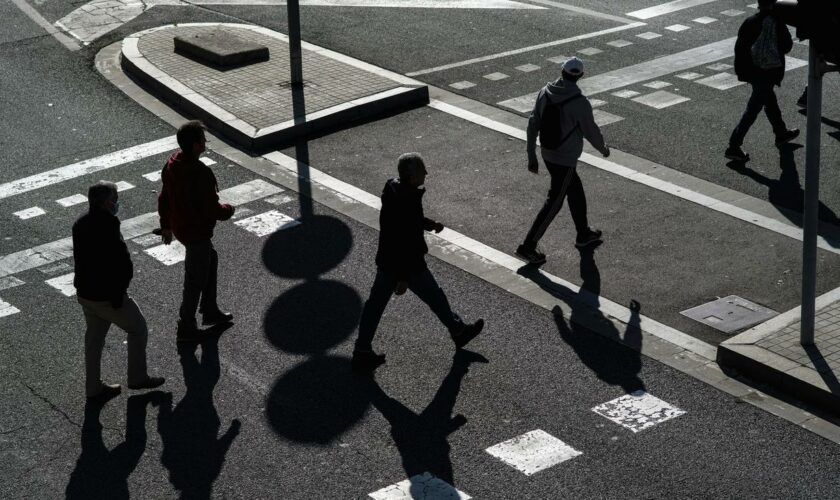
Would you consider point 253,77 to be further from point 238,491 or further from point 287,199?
point 238,491

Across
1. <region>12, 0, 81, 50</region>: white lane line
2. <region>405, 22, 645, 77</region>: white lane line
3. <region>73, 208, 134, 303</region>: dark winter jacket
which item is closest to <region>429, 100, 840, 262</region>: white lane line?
<region>405, 22, 645, 77</region>: white lane line

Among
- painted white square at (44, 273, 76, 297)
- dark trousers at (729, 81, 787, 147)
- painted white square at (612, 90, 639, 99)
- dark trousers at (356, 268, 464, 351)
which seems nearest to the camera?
dark trousers at (356, 268, 464, 351)

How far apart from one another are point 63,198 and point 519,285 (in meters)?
5.09

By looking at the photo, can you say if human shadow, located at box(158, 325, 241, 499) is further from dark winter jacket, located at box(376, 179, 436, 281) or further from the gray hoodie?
the gray hoodie

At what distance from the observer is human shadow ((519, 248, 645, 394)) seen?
895 cm

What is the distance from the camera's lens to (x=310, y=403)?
336 inches

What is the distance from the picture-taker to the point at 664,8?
19.6 meters

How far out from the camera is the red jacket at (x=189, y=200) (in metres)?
9.19

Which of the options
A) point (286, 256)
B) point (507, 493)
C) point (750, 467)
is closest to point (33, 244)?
point (286, 256)

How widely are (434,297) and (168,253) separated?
3239 mm

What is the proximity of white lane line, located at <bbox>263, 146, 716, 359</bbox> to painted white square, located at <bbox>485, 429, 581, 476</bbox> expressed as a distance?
5.93 ft

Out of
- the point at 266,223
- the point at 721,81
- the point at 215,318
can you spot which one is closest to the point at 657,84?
the point at 721,81

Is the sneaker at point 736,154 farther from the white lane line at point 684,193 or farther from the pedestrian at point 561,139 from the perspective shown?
the pedestrian at point 561,139

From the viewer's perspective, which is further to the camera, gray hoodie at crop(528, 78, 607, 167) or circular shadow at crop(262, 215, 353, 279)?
circular shadow at crop(262, 215, 353, 279)
